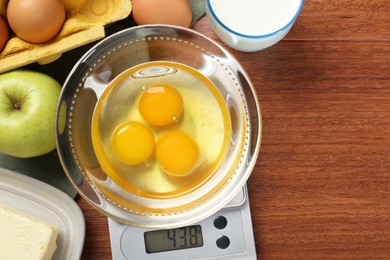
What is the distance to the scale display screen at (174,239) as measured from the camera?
1.01 m

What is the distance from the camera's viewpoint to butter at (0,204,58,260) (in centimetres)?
Result: 97

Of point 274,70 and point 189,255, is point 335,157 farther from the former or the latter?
point 189,255

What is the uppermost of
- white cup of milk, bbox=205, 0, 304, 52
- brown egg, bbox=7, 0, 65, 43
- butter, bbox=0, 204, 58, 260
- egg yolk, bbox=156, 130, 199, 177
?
brown egg, bbox=7, 0, 65, 43

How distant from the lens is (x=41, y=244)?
3.17 ft

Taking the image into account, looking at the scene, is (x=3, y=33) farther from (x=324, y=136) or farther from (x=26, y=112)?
(x=324, y=136)

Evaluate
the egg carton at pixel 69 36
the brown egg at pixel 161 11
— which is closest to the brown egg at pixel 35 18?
the egg carton at pixel 69 36

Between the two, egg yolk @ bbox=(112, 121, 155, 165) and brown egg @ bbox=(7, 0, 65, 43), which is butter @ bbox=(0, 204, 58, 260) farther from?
brown egg @ bbox=(7, 0, 65, 43)

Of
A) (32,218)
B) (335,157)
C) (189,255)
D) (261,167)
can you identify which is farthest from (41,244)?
(335,157)

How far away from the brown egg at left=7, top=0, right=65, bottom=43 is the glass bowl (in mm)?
73

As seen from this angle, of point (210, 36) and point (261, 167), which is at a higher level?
point (210, 36)

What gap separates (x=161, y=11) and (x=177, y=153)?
227 mm

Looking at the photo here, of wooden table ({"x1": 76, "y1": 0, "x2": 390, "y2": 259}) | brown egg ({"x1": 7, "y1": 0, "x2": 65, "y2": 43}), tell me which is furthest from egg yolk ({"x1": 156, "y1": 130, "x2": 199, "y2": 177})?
brown egg ({"x1": 7, "y1": 0, "x2": 65, "y2": 43})

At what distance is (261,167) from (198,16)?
28 cm

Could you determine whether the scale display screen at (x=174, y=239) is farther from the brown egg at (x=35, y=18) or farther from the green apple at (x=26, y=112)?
the brown egg at (x=35, y=18)
